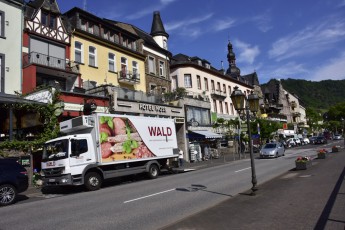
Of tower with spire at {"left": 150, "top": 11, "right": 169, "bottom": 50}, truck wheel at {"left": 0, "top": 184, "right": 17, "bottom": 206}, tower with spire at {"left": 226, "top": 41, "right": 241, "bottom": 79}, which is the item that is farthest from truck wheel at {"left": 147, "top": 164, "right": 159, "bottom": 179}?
tower with spire at {"left": 226, "top": 41, "right": 241, "bottom": 79}

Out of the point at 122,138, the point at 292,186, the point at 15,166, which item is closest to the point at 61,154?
the point at 15,166

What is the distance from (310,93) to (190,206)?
150961mm

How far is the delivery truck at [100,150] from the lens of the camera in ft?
49.5

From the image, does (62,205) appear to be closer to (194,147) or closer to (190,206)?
(190,206)

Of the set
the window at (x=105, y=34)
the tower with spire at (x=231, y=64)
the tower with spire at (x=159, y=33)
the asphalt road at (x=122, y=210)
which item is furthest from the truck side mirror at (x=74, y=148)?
the tower with spire at (x=231, y=64)

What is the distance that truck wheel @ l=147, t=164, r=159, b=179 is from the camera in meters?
19.0

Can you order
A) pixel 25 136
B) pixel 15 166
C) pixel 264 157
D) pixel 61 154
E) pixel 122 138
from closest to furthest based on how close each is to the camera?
pixel 15 166, pixel 61 154, pixel 122 138, pixel 25 136, pixel 264 157

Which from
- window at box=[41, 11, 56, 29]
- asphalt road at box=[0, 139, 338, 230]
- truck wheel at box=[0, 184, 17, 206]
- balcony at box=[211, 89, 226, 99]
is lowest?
asphalt road at box=[0, 139, 338, 230]

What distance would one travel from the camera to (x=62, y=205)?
11375 millimetres

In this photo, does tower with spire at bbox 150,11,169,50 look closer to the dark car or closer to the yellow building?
the yellow building

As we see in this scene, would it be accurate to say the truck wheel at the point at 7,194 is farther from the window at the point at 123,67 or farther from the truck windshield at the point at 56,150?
the window at the point at 123,67

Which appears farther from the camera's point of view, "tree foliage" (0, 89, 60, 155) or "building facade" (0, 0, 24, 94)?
"building facade" (0, 0, 24, 94)

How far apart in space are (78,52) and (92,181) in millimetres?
14111

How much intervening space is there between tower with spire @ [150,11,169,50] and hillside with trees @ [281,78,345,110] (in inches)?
4015
